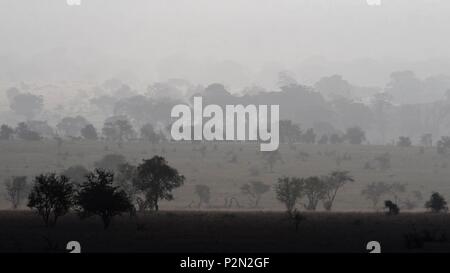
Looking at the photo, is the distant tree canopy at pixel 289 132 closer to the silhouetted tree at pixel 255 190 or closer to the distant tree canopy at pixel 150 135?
the distant tree canopy at pixel 150 135

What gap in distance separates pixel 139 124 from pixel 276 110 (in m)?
36.5

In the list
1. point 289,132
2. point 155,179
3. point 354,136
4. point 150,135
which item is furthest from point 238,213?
point 354,136

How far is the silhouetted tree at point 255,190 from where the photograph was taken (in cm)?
8475

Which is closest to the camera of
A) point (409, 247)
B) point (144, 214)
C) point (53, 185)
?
point (409, 247)

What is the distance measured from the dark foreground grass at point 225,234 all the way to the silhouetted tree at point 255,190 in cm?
3526

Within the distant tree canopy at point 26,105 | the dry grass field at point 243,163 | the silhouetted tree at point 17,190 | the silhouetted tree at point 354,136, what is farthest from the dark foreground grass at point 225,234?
the distant tree canopy at point 26,105

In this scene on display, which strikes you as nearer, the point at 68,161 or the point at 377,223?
the point at 377,223

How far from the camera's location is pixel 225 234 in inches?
1439

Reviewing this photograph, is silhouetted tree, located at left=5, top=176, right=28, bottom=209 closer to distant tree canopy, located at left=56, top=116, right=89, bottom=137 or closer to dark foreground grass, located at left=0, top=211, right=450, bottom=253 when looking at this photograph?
dark foreground grass, located at left=0, top=211, right=450, bottom=253

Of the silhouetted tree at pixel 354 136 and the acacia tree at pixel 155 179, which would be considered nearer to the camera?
the acacia tree at pixel 155 179
